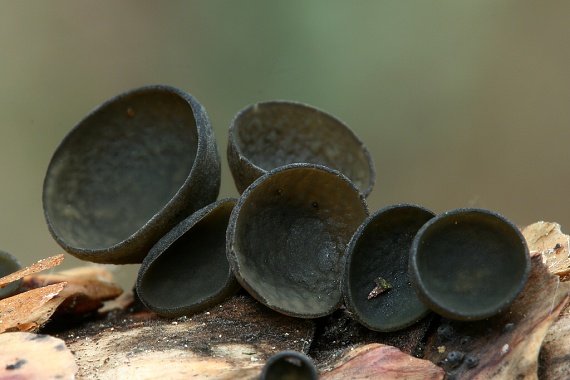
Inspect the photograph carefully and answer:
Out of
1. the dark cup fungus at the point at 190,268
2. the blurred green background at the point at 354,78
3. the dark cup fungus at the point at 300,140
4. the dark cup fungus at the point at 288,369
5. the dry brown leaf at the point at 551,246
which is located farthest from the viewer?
the blurred green background at the point at 354,78

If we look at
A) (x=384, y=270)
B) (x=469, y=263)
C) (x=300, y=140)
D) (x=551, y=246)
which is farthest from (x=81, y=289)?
(x=551, y=246)

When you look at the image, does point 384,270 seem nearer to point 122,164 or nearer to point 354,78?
point 122,164

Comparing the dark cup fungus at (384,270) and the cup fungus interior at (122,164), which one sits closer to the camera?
the dark cup fungus at (384,270)

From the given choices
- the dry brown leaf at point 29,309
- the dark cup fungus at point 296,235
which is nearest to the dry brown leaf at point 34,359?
the dry brown leaf at point 29,309

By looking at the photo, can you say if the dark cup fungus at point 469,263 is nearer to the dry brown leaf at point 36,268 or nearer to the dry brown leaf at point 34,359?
the dry brown leaf at point 34,359

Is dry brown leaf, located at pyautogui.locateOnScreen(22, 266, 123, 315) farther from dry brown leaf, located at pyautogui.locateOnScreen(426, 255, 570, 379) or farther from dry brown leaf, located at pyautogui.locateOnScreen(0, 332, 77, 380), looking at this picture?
dry brown leaf, located at pyautogui.locateOnScreen(426, 255, 570, 379)
